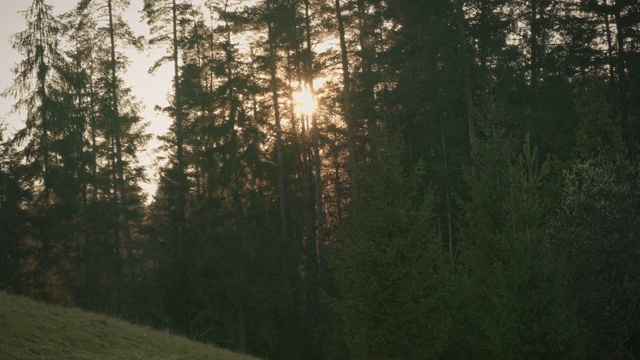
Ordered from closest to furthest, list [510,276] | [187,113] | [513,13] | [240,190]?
[510,276] → [240,190] → [513,13] → [187,113]

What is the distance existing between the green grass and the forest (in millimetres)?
5473

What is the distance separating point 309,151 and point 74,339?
25.0 m

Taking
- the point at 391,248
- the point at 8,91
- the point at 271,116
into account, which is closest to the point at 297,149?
the point at 271,116

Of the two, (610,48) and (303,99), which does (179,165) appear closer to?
(303,99)

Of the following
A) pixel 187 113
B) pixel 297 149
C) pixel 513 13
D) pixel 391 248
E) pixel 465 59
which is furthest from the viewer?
pixel 187 113

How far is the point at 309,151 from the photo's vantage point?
38.5 m

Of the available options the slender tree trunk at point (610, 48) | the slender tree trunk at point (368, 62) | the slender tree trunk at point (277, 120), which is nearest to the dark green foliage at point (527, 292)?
the slender tree trunk at point (368, 62)

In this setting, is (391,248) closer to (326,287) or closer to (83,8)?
(326,287)

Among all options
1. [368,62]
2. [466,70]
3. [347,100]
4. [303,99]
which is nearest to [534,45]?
[466,70]

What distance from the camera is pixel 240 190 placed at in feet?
97.5

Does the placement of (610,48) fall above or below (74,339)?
above

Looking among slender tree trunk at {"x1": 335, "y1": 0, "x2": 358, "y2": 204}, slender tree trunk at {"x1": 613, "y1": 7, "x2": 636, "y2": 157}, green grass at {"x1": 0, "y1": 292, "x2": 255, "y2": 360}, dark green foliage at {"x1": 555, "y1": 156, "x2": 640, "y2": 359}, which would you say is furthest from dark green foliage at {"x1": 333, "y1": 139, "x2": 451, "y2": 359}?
slender tree trunk at {"x1": 613, "y1": 7, "x2": 636, "y2": 157}

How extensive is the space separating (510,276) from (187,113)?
2942cm

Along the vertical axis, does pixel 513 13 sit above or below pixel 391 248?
above
